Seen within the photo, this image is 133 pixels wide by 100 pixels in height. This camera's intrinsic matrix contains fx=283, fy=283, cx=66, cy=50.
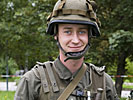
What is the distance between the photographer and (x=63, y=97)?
8.01ft

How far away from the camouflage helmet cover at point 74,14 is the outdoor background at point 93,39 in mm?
3541

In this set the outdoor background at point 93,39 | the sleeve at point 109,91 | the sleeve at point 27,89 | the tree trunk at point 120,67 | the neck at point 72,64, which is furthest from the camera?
the tree trunk at point 120,67

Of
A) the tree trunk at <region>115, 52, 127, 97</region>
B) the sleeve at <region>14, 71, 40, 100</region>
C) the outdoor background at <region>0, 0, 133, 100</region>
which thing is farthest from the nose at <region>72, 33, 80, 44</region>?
the tree trunk at <region>115, 52, 127, 97</region>

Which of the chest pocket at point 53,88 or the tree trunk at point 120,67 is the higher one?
the chest pocket at point 53,88

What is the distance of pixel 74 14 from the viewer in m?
2.47

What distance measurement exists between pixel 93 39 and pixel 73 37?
5685mm

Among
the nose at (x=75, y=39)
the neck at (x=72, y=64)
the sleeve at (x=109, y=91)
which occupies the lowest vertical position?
the sleeve at (x=109, y=91)

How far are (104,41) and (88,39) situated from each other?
5.77 meters

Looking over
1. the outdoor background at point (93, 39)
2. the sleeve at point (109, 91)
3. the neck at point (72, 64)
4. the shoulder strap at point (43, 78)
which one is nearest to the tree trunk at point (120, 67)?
the outdoor background at point (93, 39)

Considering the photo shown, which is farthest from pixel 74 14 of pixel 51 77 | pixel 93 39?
pixel 93 39

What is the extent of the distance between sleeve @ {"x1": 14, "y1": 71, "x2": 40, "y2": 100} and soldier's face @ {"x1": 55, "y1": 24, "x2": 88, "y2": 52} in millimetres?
415

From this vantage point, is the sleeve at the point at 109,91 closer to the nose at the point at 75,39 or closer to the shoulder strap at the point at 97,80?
the shoulder strap at the point at 97,80

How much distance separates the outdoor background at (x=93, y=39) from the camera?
722 cm

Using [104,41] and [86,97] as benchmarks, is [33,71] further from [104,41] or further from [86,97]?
[104,41]
